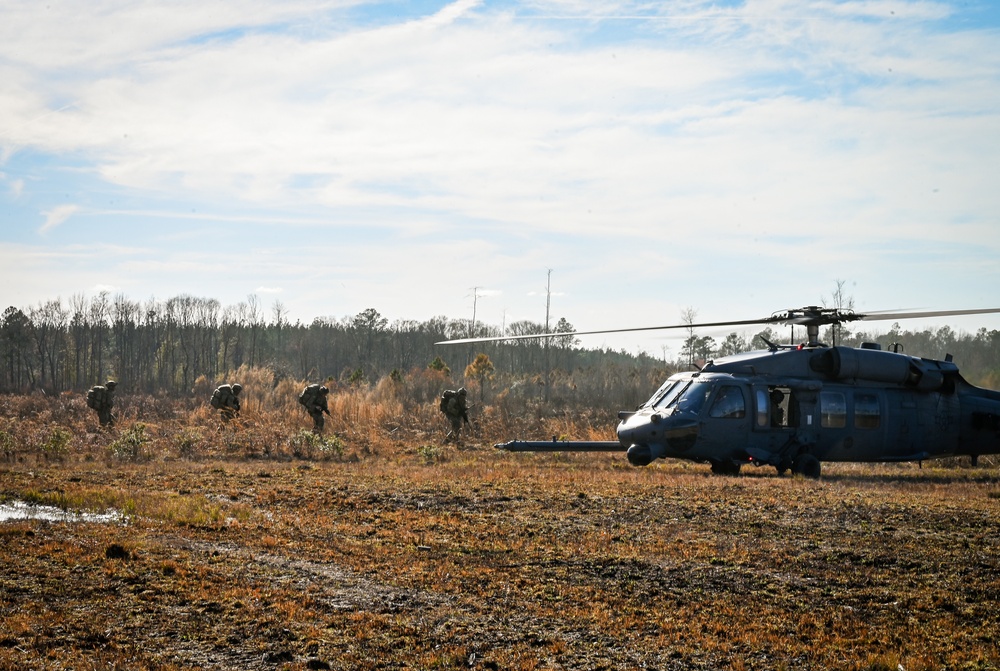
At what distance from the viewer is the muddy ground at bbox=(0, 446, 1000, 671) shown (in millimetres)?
5988

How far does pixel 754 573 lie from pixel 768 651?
2173 mm

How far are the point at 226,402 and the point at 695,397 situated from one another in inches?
607

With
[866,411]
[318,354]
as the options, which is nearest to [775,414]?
[866,411]

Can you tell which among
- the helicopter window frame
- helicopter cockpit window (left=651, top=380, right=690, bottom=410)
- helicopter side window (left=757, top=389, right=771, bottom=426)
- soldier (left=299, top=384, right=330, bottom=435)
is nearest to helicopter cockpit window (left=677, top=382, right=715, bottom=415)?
the helicopter window frame

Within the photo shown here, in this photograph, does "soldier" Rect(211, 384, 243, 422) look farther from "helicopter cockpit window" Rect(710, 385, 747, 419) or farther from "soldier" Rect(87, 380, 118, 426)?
"helicopter cockpit window" Rect(710, 385, 747, 419)

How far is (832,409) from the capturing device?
15.9m

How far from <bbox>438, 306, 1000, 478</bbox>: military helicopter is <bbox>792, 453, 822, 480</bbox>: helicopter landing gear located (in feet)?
0.06

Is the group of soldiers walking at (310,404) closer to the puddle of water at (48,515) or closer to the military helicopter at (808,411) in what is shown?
the military helicopter at (808,411)

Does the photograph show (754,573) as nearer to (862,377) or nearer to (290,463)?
(862,377)

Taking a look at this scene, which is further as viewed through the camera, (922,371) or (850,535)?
(922,371)

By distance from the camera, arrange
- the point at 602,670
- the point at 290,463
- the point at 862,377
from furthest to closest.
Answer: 1. the point at 290,463
2. the point at 862,377
3. the point at 602,670

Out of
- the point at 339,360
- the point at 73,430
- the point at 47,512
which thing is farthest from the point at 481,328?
the point at 47,512

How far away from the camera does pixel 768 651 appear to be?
5.98 metres

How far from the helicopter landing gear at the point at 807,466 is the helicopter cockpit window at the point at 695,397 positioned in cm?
199
